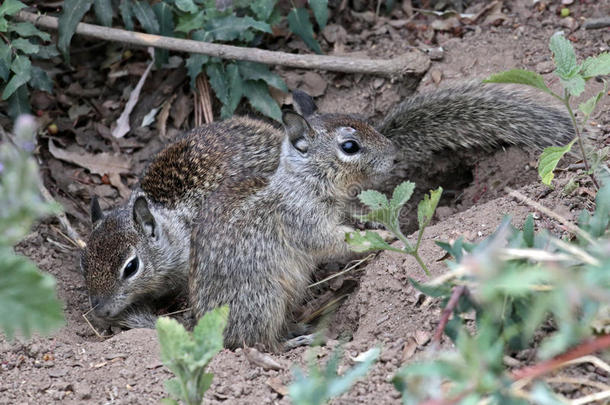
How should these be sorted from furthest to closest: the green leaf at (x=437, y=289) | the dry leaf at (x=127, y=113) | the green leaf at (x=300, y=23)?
the dry leaf at (x=127, y=113), the green leaf at (x=300, y=23), the green leaf at (x=437, y=289)

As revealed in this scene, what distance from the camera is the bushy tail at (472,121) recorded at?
19.0 ft

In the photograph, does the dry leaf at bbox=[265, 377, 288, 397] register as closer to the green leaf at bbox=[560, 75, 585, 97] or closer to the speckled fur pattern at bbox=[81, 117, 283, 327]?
the speckled fur pattern at bbox=[81, 117, 283, 327]

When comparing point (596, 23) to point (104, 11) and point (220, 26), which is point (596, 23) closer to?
point (220, 26)

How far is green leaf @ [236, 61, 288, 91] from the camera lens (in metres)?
6.90

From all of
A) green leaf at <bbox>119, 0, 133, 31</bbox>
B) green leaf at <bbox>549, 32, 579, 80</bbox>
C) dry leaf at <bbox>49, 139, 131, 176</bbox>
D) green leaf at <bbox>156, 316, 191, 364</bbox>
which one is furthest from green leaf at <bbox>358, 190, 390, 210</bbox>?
dry leaf at <bbox>49, 139, 131, 176</bbox>

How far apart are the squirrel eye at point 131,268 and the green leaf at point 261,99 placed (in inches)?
76.4

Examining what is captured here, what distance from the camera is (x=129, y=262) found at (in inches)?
234

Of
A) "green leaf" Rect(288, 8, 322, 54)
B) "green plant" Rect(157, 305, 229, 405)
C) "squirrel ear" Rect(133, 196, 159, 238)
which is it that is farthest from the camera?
"green leaf" Rect(288, 8, 322, 54)

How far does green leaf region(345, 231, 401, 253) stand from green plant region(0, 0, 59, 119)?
3.85m

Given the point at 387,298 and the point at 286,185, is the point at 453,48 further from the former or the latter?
the point at 387,298

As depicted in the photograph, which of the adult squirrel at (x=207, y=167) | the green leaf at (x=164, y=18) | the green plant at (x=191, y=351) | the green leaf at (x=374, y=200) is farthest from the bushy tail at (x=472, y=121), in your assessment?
the green plant at (x=191, y=351)

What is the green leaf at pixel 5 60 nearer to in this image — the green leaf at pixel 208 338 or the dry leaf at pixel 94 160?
the dry leaf at pixel 94 160

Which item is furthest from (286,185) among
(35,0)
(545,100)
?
(35,0)

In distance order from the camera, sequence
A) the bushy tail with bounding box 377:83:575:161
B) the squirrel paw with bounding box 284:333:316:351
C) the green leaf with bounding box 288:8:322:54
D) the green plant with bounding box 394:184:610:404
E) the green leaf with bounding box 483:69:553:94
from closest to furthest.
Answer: the green plant with bounding box 394:184:610:404 → the green leaf with bounding box 483:69:553:94 → the squirrel paw with bounding box 284:333:316:351 → the bushy tail with bounding box 377:83:575:161 → the green leaf with bounding box 288:8:322:54
